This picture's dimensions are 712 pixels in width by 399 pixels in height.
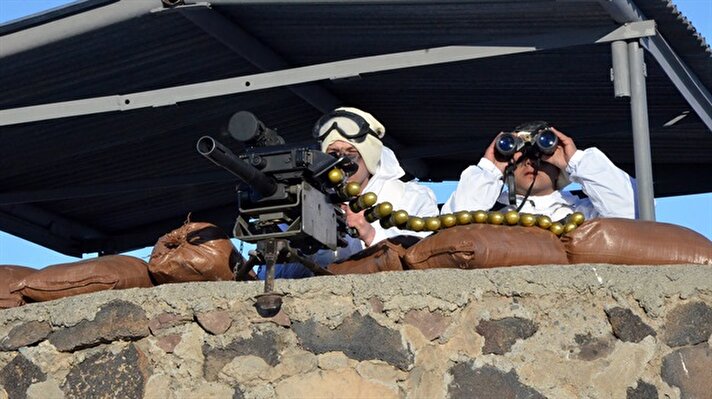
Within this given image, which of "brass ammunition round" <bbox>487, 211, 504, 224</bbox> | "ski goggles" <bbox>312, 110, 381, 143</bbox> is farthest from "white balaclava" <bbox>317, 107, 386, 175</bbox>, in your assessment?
"brass ammunition round" <bbox>487, 211, 504, 224</bbox>

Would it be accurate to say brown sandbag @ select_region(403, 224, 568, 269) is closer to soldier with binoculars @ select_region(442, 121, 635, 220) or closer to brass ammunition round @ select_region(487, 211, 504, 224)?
brass ammunition round @ select_region(487, 211, 504, 224)

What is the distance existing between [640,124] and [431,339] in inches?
72.1

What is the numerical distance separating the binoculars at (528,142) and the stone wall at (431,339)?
3.69 ft

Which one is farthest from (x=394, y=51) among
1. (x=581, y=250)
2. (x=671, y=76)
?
(x=581, y=250)

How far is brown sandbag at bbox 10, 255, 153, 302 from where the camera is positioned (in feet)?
20.6

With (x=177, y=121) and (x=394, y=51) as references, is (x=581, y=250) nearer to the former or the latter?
(x=394, y=51)

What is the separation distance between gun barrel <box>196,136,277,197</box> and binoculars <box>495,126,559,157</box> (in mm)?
1381

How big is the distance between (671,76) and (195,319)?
2.86 m

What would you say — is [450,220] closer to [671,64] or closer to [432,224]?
[432,224]

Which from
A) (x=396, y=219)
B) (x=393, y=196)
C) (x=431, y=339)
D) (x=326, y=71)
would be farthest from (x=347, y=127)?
(x=431, y=339)

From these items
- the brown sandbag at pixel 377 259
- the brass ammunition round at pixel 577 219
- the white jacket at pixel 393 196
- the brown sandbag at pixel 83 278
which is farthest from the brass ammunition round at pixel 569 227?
the brown sandbag at pixel 83 278

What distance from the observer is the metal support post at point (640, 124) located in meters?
6.96

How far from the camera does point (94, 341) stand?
610cm

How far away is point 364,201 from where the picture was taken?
6.29m
